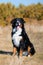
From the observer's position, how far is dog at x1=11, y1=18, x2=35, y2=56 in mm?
10102

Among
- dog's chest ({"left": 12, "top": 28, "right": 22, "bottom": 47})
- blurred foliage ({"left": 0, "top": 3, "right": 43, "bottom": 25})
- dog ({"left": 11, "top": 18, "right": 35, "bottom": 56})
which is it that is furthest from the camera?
blurred foliage ({"left": 0, "top": 3, "right": 43, "bottom": 25})

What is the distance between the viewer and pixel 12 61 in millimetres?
9742

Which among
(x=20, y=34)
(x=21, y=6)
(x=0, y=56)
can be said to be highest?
(x=20, y=34)

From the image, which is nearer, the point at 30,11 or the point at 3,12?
the point at 3,12

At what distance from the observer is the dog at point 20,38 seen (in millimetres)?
10102

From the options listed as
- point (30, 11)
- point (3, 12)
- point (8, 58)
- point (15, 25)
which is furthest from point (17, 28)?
point (30, 11)

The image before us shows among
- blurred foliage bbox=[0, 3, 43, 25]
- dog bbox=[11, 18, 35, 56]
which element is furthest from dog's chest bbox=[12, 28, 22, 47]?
blurred foliage bbox=[0, 3, 43, 25]

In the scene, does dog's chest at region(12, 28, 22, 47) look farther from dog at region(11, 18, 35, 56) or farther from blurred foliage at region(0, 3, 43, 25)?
blurred foliage at region(0, 3, 43, 25)

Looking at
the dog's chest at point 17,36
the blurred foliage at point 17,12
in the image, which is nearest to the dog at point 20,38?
the dog's chest at point 17,36

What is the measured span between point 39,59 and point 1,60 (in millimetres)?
1218

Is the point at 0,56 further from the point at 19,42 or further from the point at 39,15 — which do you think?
the point at 39,15

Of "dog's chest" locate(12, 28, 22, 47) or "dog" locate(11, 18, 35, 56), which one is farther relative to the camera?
"dog's chest" locate(12, 28, 22, 47)

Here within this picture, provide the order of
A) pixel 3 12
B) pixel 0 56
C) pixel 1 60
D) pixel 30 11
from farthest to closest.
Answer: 1. pixel 30 11
2. pixel 3 12
3. pixel 0 56
4. pixel 1 60

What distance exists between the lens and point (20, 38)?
1031cm
